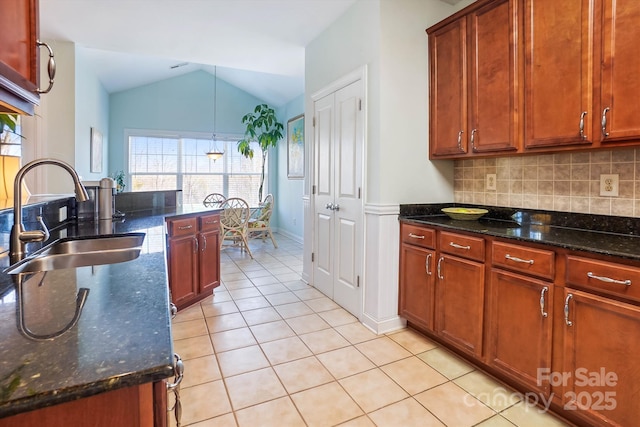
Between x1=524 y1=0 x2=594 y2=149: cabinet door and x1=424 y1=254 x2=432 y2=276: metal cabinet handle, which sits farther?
x1=424 y1=254 x2=432 y2=276: metal cabinet handle

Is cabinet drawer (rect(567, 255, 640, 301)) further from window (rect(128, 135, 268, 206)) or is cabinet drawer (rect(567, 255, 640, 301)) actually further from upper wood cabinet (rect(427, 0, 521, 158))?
window (rect(128, 135, 268, 206))

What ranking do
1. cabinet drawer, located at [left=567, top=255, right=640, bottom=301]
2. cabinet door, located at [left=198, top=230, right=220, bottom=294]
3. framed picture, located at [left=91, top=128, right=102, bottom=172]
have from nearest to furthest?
1. cabinet drawer, located at [left=567, top=255, right=640, bottom=301]
2. cabinet door, located at [left=198, top=230, right=220, bottom=294]
3. framed picture, located at [left=91, top=128, right=102, bottom=172]

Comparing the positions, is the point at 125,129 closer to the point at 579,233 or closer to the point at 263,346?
the point at 263,346

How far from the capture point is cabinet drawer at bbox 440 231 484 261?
1980 millimetres

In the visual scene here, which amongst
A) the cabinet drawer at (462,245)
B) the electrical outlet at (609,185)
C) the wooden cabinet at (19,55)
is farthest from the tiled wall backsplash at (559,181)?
the wooden cabinet at (19,55)

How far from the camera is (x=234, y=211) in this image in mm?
5277

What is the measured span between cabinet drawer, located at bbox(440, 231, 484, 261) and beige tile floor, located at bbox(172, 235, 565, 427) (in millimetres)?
699

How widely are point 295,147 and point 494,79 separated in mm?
4496

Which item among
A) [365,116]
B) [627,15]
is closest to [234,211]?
[365,116]

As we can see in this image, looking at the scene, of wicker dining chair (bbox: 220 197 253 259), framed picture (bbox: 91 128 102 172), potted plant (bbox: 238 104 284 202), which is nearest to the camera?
framed picture (bbox: 91 128 102 172)

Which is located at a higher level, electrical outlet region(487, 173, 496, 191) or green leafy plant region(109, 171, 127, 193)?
green leafy plant region(109, 171, 127, 193)

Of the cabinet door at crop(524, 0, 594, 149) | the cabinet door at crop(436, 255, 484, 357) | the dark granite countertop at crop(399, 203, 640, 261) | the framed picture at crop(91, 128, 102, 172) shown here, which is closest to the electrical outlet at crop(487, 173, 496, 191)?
the dark granite countertop at crop(399, 203, 640, 261)

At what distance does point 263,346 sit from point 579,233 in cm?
207

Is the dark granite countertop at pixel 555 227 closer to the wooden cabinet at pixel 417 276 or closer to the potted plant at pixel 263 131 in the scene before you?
the wooden cabinet at pixel 417 276
